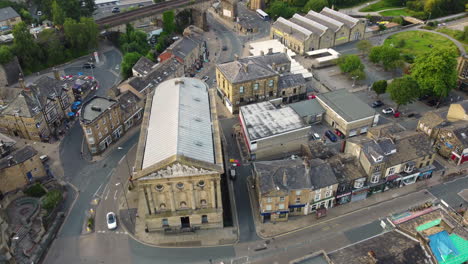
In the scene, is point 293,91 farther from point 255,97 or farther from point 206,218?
point 206,218

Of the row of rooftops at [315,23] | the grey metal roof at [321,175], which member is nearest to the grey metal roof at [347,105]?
the grey metal roof at [321,175]

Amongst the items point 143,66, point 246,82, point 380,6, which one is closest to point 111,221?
point 246,82

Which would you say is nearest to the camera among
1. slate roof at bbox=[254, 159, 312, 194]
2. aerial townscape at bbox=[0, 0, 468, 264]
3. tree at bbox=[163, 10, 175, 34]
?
aerial townscape at bbox=[0, 0, 468, 264]

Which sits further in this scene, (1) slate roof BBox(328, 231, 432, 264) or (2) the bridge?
(2) the bridge

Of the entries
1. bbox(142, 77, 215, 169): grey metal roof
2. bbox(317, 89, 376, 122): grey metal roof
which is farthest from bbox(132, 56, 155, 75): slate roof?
bbox(317, 89, 376, 122): grey metal roof

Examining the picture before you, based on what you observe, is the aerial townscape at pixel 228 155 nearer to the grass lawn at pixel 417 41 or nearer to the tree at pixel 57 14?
the tree at pixel 57 14

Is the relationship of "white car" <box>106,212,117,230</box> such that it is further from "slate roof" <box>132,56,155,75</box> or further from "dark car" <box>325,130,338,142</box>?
"dark car" <box>325,130,338,142</box>

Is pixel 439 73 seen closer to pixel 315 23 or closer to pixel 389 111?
pixel 389 111
